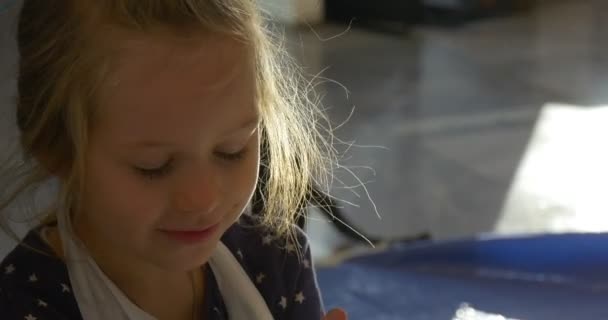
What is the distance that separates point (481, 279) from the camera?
114cm

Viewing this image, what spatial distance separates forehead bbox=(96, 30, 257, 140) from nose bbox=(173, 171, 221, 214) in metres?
0.03

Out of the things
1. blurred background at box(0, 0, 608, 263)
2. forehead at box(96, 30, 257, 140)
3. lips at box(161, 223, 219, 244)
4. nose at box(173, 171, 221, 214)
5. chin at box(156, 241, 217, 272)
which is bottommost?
blurred background at box(0, 0, 608, 263)

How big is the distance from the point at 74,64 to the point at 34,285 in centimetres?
16

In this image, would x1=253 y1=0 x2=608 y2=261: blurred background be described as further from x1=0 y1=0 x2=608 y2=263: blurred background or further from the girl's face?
the girl's face

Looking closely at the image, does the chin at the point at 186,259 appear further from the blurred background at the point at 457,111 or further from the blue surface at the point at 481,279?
the blue surface at the point at 481,279

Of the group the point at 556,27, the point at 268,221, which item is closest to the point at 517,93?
the point at 556,27

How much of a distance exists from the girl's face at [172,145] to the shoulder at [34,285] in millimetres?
57

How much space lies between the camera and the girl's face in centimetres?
53

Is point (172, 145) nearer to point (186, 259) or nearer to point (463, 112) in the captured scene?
point (186, 259)

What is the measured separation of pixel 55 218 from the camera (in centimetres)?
65

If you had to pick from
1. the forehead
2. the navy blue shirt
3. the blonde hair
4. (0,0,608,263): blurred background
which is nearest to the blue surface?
(0,0,608,263): blurred background

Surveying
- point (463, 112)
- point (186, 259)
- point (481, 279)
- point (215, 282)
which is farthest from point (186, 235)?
point (463, 112)

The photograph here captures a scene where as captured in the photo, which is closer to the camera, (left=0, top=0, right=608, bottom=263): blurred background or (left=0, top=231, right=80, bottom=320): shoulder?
(left=0, top=231, right=80, bottom=320): shoulder

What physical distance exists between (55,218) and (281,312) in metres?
0.20
